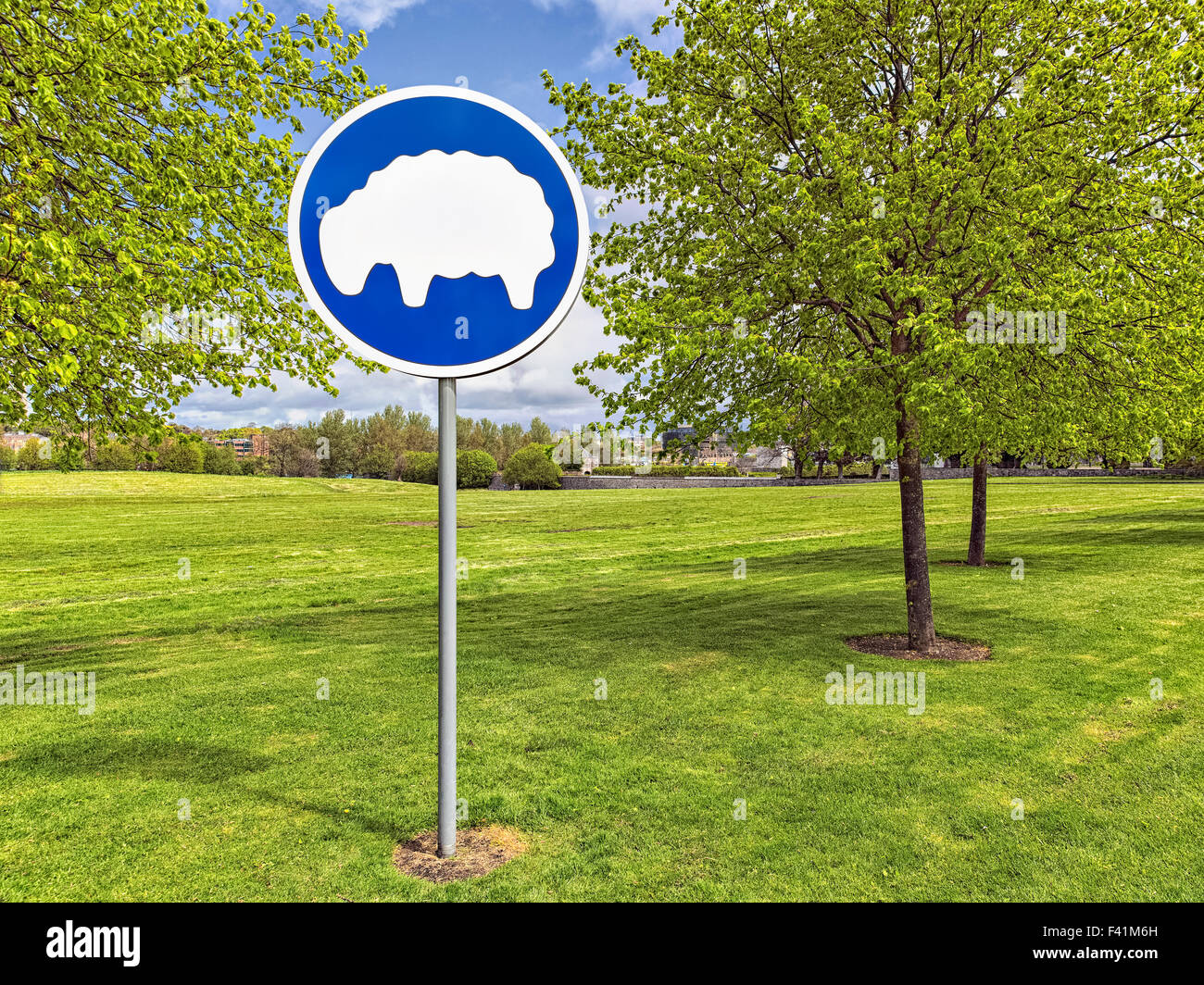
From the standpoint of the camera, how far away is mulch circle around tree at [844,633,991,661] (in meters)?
10.9

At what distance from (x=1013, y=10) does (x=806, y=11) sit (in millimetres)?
2737

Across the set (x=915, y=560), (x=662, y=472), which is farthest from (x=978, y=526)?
(x=662, y=472)

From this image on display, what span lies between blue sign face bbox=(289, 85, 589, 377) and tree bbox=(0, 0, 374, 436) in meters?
4.39

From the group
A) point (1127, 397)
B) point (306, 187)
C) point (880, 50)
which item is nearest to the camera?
point (306, 187)

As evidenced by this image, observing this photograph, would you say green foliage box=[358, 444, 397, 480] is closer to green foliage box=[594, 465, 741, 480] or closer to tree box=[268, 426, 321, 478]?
tree box=[268, 426, 321, 478]

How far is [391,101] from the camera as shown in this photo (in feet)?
12.3

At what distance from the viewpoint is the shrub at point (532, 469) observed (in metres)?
69.1

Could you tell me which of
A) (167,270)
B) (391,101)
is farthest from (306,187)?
(167,270)

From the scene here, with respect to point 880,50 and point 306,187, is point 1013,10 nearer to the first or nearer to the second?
point 880,50

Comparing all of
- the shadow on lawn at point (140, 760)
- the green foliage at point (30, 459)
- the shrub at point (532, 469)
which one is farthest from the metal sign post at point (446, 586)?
the green foliage at point (30, 459)

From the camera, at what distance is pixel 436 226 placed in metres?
3.69

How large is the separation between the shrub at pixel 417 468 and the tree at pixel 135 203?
233 ft

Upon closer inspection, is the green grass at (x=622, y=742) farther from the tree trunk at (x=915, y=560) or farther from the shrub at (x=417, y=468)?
the shrub at (x=417, y=468)

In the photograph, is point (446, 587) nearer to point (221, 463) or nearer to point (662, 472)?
point (662, 472)
